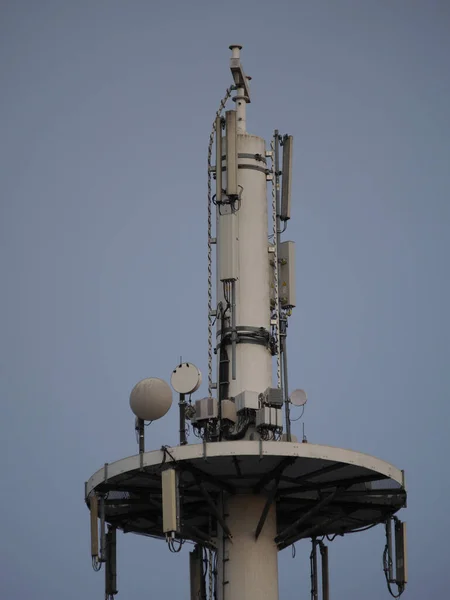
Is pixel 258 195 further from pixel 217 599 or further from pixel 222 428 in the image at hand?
pixel 217 599

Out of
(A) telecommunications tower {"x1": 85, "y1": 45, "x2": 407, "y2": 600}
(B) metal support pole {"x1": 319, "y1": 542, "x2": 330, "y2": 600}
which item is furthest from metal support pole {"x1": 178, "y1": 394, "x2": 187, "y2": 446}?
(B) metal support pole {"x1": 319, "y1": 542, "x2": 330, "y2": 600}

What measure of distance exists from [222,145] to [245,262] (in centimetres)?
414

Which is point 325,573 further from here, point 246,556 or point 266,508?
point 266,508

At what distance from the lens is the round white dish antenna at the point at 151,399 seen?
63.1 metres

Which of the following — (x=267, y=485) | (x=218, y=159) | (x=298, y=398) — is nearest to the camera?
(x=267, y=485)

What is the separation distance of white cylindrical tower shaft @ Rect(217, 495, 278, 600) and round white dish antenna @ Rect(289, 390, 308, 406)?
3317 millimetres

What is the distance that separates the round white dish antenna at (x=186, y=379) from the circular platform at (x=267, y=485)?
2.65 m

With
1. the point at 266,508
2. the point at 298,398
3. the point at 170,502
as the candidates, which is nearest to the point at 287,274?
the point at 298,398

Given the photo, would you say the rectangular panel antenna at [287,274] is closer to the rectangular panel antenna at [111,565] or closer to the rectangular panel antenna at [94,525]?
the rectangular panel antenna at [94,525]

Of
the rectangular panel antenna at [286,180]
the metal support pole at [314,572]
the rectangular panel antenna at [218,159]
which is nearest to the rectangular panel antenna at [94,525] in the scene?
the metal support pole at [314,572]

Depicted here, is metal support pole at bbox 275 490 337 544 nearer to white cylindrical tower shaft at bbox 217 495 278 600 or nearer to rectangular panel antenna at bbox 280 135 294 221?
white cylindrical tower shaft at bbox 217 495 278 600

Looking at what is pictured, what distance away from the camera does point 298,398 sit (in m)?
65.2

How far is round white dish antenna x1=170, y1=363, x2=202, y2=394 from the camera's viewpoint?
6350cm

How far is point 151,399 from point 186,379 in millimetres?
1348
